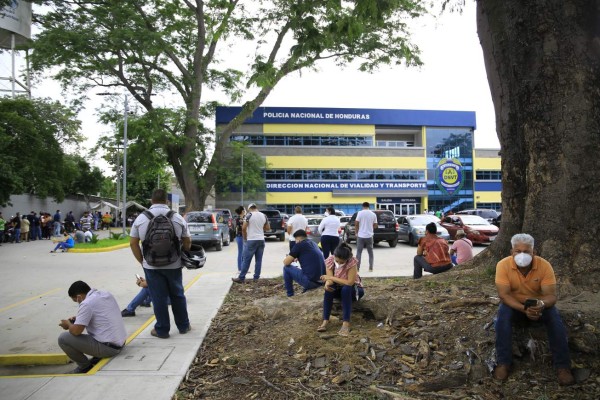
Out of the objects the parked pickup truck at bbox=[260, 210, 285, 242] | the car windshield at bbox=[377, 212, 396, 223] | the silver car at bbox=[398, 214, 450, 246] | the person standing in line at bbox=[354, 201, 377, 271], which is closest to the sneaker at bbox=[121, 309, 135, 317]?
the person standing in line at bbox=[354, 201, 377, 271]

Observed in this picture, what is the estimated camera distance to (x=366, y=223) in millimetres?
11594

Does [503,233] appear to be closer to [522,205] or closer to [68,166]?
[522,205]

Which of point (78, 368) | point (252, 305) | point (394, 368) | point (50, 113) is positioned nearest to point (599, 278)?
point (394, 368)

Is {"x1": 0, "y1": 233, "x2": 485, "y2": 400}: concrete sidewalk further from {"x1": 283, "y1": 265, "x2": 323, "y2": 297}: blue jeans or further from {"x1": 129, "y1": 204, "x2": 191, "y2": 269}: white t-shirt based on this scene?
{"x1": 283, "y1": 265, "x2": 323, "y2": 297}: blue jeans

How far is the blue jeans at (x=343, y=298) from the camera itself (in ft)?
17.1

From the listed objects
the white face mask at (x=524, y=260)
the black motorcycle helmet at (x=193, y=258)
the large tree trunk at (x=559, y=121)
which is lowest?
the black motorcycle helmet at (x=193, y=258)

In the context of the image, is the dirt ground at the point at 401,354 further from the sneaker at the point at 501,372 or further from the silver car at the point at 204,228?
the silver car at the point at 204,228

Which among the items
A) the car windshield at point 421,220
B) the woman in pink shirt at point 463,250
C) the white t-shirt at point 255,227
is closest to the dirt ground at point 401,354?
the woman in pink shirt at point 463,250

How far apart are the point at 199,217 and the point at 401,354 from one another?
622 inches

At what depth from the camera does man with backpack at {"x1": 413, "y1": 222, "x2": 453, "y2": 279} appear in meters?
8.27

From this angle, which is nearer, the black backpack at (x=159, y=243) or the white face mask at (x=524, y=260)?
the white face mask at (x=524, y=260)

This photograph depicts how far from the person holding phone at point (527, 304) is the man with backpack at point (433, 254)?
A: 4.14m

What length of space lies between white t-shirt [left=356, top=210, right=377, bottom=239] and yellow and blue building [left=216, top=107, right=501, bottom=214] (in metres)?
39.4

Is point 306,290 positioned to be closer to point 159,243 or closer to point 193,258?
point 193,258
